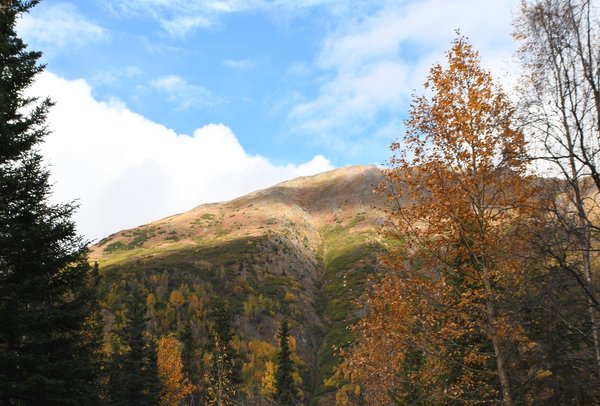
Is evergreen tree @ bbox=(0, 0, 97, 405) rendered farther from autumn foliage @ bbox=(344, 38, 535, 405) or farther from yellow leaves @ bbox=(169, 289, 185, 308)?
yellow leaves @ bbox=(169, 289, 185, 308)

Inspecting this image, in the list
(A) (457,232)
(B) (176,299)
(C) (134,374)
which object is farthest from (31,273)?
(B) (176,299)

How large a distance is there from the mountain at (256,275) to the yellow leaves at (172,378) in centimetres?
419

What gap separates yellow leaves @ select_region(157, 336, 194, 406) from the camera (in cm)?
4797

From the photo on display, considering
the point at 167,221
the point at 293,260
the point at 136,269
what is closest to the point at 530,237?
the point at 136,269

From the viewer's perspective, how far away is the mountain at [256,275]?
80.1 metres

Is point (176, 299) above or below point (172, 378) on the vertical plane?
above

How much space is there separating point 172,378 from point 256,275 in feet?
208

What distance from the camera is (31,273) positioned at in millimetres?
14094

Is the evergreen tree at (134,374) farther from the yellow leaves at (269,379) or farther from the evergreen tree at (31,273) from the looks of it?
the evergreen tree at (31,273)

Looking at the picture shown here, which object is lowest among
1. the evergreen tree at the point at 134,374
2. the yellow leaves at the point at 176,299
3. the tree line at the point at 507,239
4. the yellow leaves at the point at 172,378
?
the yellow leaves at the point at 172,378

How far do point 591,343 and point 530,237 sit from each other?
2.44 m

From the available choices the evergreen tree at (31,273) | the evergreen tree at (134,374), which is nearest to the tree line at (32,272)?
the evergreen tree at (31,273)

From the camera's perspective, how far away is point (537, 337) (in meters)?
9.86

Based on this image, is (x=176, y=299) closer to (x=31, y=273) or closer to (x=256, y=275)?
(x=256, y=275)
